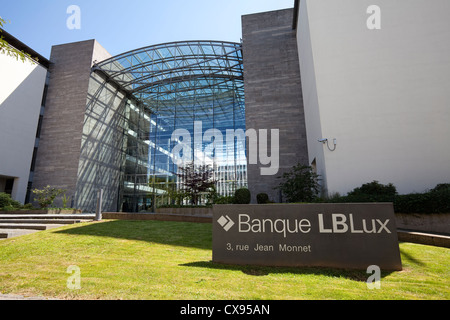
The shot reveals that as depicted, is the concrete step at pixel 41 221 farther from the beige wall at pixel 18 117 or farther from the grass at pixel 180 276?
the beige wall at pixel 18 117

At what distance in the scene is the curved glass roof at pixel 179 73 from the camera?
76.1ft

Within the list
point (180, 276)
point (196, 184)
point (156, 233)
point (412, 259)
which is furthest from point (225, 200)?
point (180, 276)

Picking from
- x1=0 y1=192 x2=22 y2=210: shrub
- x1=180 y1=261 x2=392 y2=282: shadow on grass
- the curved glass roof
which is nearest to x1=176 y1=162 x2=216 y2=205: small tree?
the curved glass roof

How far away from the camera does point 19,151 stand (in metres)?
20.6

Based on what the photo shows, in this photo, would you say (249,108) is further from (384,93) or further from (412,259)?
(412,259)

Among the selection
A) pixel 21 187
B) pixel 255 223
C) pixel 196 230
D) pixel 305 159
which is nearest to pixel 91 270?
pixel 255 223

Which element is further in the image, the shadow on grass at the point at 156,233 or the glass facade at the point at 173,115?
the glass facade at the point at 173,115

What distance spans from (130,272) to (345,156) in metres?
11.4

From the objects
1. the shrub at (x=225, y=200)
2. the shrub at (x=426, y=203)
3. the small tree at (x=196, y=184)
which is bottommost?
the shrub at (x=426, y=203)

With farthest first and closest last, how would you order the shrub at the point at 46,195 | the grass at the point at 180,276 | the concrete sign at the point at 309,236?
the shrub at the point at 46,195 < the concrete sign at the point at 309,236 < the grass at the point at 180,276

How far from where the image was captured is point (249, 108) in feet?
62.4

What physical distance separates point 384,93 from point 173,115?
69.3 ft

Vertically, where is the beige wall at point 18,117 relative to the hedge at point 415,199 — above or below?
above

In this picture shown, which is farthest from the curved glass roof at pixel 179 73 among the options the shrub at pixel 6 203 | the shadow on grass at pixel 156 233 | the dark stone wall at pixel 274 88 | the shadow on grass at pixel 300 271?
the shadow on grass at pixel 300 271
